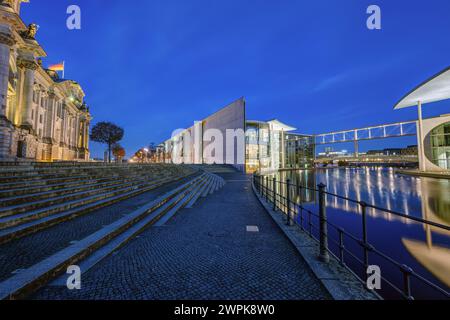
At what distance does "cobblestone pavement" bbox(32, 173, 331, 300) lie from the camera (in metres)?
2.74

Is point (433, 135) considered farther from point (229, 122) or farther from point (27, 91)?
point (27, 91)

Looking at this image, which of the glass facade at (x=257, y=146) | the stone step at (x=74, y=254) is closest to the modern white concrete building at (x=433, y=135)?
the glass facade at (x=257, y=146)

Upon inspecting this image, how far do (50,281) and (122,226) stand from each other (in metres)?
2.13

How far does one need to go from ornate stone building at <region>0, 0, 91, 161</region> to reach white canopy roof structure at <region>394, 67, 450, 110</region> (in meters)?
50.2

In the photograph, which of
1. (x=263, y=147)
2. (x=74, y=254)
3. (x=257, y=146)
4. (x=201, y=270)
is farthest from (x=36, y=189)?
(x=263, y=147)

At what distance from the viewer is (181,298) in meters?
2.65

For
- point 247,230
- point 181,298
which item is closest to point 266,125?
point 247,230

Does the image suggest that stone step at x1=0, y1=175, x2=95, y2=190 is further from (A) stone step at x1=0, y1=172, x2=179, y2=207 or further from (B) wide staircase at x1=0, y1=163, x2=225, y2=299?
(A) stone step at x1=0, y1=172, x2=179, y2=207

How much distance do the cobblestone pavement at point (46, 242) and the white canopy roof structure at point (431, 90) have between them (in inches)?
1591

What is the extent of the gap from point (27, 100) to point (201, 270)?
1284 inches

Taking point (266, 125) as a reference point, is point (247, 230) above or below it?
below

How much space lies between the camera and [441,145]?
36.2 metres
